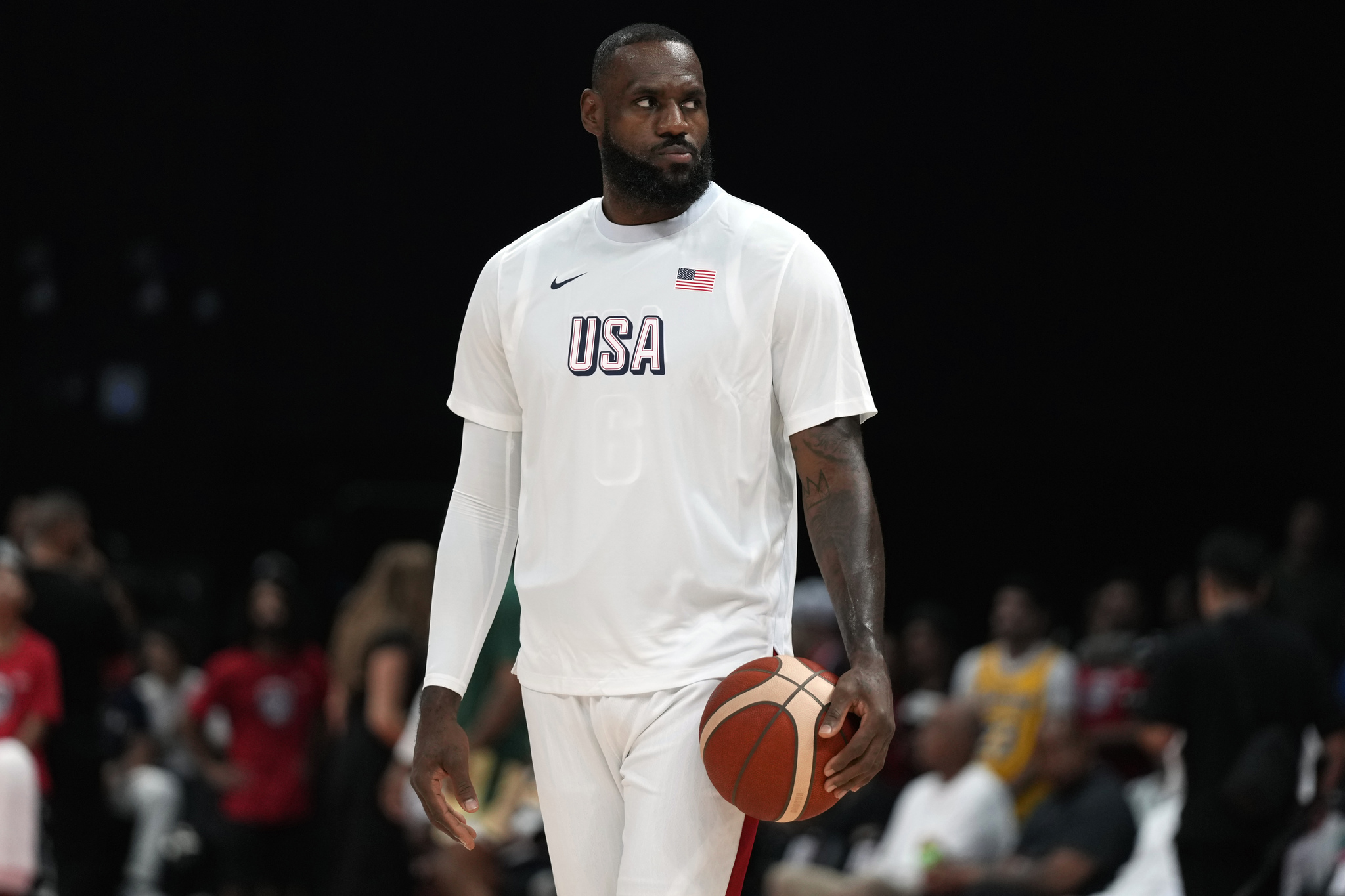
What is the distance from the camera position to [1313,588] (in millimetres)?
8992

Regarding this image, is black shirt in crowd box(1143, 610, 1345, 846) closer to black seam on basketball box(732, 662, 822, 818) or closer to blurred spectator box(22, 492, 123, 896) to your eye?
black seam on basketball box(732, 662, 822, 818)

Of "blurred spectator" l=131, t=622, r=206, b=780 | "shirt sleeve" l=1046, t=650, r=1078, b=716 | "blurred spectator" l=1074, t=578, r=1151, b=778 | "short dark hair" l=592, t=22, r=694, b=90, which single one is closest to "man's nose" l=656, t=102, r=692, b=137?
"short dark hair" l=592, t=22, r=694, b=90

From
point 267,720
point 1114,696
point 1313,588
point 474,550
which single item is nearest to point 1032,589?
point 1114,696

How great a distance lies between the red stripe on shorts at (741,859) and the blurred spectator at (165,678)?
7758 mm

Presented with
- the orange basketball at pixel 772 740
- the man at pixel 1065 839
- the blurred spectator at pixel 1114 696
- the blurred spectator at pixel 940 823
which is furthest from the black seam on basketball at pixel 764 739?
the blurred spectator at pixel 1114 696

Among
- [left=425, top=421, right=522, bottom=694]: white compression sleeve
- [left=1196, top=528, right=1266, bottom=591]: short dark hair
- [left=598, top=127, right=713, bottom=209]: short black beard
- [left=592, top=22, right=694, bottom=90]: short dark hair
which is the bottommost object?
[left=1196, top=528, right=1266, bottom=591]: short dark hair

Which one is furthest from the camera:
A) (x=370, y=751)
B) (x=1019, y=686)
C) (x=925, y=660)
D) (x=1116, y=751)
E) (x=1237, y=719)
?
(x=925, y=660)

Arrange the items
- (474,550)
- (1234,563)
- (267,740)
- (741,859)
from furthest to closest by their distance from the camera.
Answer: (267,740) < (1234,563) < (474,550) < (741,859)

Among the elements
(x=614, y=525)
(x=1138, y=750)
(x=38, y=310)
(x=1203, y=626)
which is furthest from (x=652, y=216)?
(x=38, y=310)

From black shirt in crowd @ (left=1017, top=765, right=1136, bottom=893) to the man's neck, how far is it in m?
4.34

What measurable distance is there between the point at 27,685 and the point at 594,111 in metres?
4.45

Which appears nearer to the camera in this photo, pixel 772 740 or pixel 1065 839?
pixel 772 740

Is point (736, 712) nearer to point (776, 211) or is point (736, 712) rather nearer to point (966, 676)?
point (966, 676)

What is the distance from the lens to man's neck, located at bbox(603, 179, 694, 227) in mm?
2887
